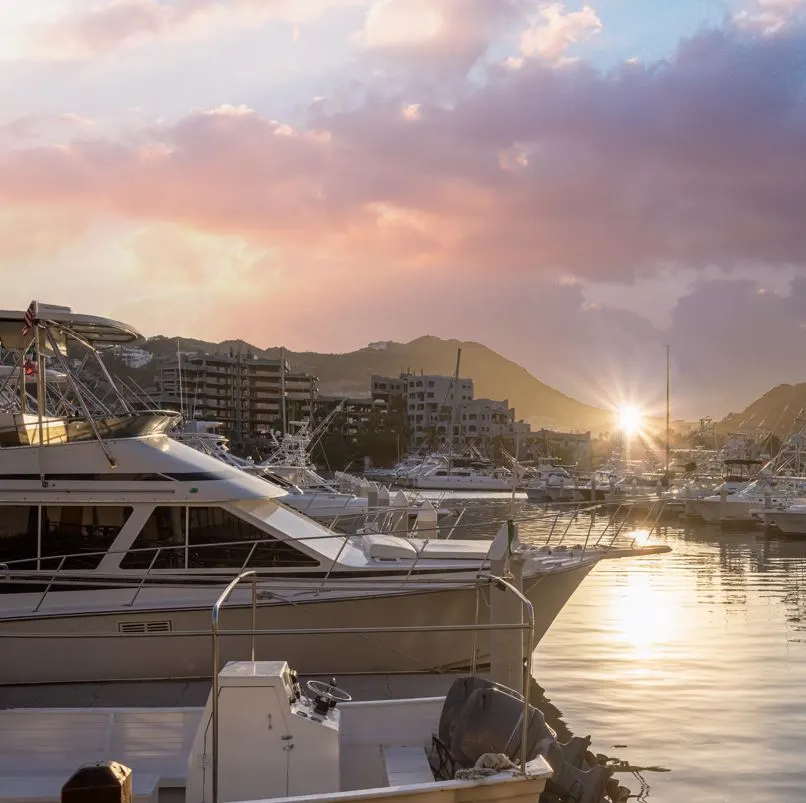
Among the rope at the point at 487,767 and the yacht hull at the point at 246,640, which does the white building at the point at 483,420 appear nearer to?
the yacht hull at the point at 246,640

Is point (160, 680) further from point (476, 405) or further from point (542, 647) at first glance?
point (476, 405)

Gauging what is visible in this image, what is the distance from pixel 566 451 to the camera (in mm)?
150500

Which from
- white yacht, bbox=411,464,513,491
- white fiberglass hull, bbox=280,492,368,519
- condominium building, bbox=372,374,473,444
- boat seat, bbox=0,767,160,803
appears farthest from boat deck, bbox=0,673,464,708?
condominium building, bbox=372,374,473,444

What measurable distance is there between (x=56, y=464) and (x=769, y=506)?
1352 inches

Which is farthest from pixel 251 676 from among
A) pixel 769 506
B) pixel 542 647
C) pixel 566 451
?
pixel 566 451

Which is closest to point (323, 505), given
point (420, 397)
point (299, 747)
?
point (299, 747)

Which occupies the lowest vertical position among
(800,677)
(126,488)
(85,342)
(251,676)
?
(800,677)

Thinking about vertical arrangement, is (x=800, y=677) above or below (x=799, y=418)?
below

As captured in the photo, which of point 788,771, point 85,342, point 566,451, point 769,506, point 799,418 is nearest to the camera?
point 788,771

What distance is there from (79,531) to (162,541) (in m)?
1.02

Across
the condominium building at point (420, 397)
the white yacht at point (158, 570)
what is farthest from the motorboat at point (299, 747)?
the condominium building at point (420, 397)

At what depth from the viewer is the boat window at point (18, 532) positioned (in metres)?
11.9

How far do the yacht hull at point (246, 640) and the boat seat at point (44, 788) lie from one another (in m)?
3.16

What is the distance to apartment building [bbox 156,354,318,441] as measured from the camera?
460ft
